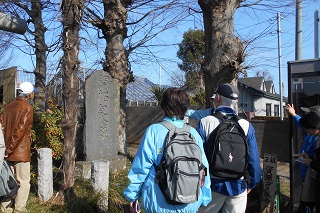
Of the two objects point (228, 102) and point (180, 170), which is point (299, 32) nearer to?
point (228, 102)

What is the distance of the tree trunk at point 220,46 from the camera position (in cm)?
569

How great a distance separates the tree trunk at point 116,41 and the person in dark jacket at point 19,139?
4656mm

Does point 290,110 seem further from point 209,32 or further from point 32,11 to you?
point 32,11

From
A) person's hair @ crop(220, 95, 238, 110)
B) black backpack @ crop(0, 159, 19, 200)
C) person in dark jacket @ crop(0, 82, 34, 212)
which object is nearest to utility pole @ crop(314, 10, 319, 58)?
person's hair @ crop(220, 95, 238, 110)

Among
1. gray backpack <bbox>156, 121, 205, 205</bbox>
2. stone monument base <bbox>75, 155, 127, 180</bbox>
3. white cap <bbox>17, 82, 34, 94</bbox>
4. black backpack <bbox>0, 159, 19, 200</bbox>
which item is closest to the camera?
gray backpack <bbox>156, 121, 205, 205</bbox>

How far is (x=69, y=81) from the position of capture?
5.23 metres

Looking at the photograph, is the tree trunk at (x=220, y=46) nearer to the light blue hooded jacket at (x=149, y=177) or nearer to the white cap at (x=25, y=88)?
the white cap at (x=25, y=88)

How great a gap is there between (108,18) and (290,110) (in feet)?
19.8

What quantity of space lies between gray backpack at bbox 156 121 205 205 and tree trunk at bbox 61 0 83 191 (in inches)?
119

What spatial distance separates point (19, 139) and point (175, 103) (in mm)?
2742

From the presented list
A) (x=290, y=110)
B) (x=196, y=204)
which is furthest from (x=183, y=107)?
(x=290, y=110)

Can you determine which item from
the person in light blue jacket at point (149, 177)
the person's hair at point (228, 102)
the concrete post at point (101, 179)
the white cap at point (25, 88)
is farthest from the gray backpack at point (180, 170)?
the white cap at point (25, 88)

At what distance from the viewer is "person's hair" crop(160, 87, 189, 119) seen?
106 inches

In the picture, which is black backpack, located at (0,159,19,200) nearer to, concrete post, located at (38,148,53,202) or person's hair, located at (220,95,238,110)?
concrete post, located at (38,148,53,202)
